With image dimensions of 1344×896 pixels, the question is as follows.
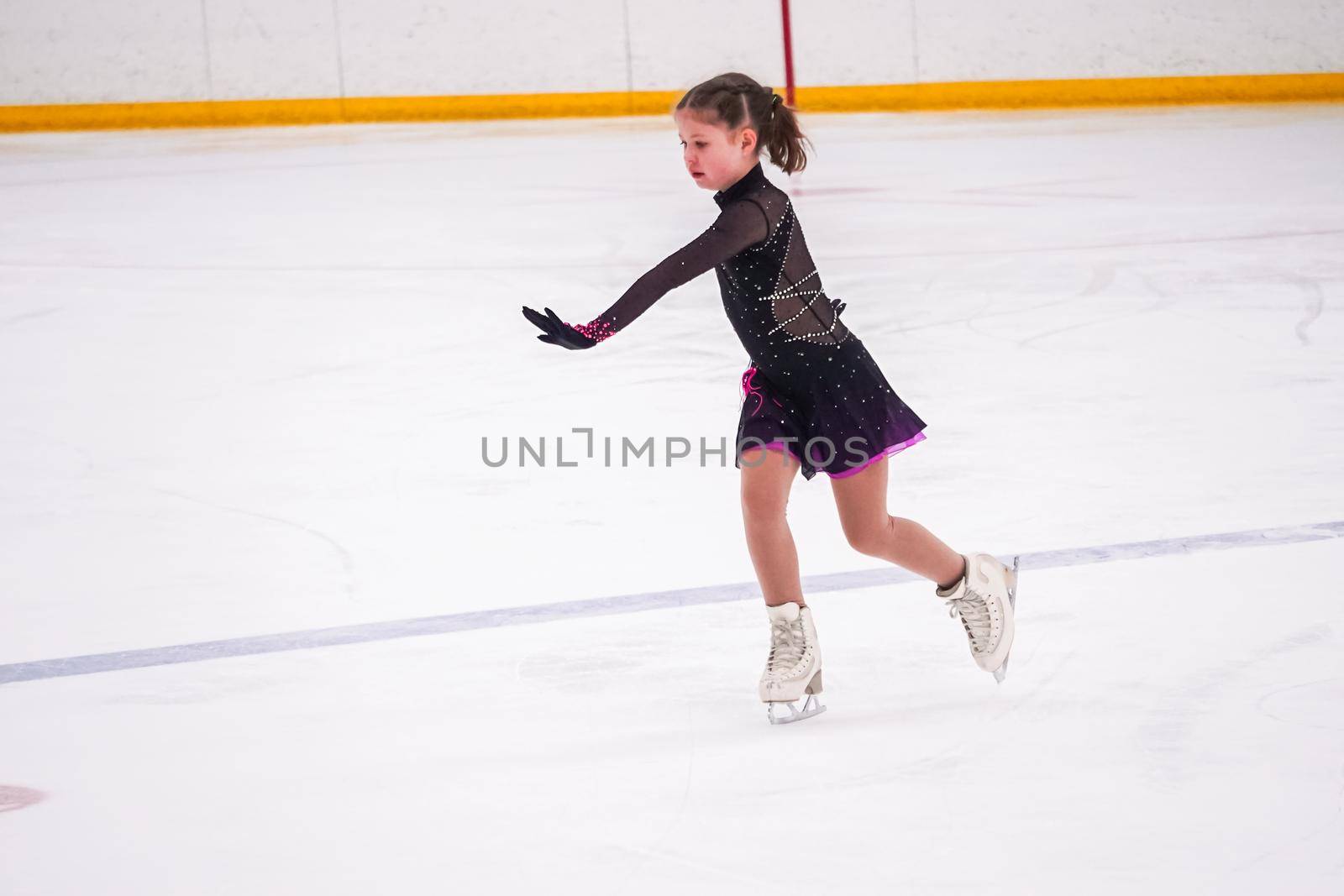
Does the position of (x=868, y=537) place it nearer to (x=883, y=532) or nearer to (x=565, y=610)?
(x=883, y=532)

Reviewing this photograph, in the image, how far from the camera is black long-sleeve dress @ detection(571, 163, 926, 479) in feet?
8.57

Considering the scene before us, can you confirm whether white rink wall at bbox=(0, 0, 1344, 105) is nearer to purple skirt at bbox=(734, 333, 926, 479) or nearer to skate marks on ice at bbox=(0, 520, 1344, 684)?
skate marks on ice at bbox=(0, 520, 1344, 684)

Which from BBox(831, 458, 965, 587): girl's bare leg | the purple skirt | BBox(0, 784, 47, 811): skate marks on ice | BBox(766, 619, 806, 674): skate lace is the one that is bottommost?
BBox(0, 784, 47, 811): skate marks on ice

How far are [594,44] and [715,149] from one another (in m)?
11.3

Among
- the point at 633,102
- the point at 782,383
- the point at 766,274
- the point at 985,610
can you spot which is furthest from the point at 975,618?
the point at 633,102

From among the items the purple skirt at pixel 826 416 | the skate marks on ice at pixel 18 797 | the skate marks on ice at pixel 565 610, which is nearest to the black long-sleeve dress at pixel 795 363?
the purple skirt at pixel 826 416

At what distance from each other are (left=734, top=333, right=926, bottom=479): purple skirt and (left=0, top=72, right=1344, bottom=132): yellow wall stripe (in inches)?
425

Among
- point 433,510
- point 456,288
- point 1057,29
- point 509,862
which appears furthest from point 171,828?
point 1057,29

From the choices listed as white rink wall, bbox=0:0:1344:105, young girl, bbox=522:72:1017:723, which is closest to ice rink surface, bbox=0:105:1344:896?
young girl, bbox=522:72:1017:723

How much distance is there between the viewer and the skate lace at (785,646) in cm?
261

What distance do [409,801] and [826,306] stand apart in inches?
38.3

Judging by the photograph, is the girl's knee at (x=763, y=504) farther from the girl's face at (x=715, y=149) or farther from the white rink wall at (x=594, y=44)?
the white rink wall at (x=594, y=44)

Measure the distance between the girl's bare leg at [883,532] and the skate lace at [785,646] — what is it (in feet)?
0.56

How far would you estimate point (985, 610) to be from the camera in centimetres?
276
